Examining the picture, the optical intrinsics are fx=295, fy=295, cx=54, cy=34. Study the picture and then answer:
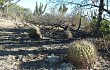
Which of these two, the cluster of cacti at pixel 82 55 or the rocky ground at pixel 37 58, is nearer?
the cluster of cacti at pixel 82 55

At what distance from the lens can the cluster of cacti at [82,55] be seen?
795cm

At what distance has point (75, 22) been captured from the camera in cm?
1930

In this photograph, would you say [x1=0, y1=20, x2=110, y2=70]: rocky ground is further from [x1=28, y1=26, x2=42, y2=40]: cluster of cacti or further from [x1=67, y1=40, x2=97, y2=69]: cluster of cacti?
[x1=28, y1=26, x2=42, y2=40]: cluster of cacti

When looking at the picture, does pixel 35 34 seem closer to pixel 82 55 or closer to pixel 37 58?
pixel 37 58

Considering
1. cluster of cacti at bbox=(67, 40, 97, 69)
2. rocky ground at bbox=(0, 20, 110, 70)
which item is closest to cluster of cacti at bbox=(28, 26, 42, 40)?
rocky ground at bbox=(0, 20, 110, 70)

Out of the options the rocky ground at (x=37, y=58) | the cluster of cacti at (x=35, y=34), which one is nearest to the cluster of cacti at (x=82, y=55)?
the rocky ground at (x=37, y=58)

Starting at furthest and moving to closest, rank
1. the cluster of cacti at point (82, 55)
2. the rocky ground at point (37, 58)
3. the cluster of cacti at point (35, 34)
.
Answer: the cluster of cacti at point (35, 34) → the rocky ground at point (37, 58) → the cluster of cacti at point (82, 55)

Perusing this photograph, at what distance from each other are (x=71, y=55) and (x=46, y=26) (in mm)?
10775

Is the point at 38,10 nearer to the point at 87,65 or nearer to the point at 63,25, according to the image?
the point at 63,25

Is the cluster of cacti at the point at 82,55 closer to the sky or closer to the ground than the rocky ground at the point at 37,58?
closer to the sky

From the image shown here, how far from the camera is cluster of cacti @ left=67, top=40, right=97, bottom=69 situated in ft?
26.1

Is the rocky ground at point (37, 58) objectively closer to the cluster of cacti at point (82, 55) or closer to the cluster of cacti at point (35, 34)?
the cluster of cacti at point (82, 55)

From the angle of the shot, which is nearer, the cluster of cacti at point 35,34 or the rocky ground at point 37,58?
the rocky ground at point 37,58

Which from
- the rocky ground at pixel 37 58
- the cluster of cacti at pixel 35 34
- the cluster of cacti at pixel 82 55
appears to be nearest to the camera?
the cluster of cacti at pixel 82 55
